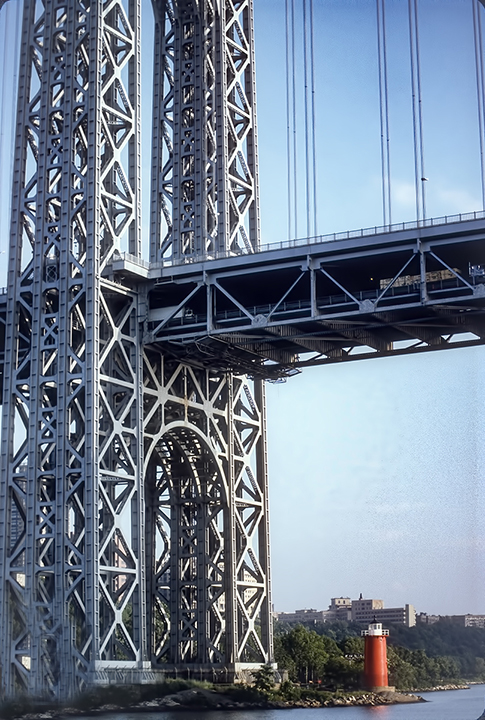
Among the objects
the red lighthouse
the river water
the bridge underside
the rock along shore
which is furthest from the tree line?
the bridge underside

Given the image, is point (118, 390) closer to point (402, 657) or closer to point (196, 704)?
point (196, 704)

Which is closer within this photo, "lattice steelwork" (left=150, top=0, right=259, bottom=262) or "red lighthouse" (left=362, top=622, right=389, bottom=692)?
"lattice steelwork" (left=150, top=0, right=259, bottom=262)

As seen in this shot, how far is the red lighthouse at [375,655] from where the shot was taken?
84125 millimetres

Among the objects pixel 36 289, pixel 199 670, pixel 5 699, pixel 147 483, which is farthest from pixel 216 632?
pixel 36 289

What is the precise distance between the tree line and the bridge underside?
3551cm

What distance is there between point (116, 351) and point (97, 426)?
14.6ft

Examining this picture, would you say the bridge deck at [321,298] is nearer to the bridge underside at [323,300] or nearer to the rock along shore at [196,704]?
the bridge underside at [323,300]

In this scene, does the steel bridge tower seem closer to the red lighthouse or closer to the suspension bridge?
the suspension bridge

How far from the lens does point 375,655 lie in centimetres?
8469

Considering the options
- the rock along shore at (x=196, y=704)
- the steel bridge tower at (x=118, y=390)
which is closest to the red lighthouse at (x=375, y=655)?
the rock along shore at (x=196, y=704)

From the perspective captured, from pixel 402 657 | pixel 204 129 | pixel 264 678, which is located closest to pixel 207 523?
pixel 264 678

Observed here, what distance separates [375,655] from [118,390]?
3651cm

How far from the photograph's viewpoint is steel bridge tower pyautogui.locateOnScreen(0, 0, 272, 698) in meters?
54.3

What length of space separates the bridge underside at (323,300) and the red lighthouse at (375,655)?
29540 millimetres
